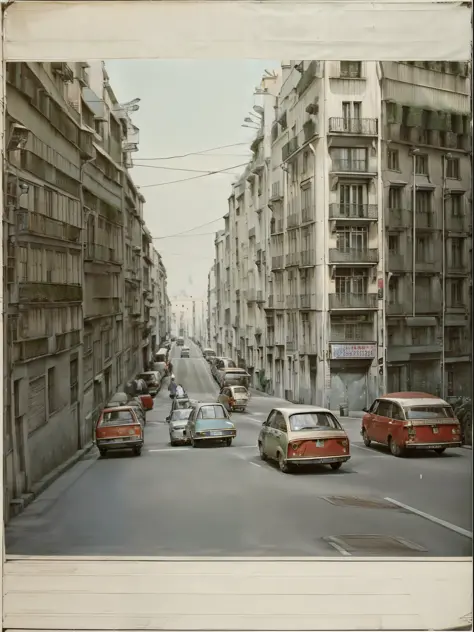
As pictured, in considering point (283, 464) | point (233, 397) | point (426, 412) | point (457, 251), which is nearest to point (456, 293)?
point (457, 251)

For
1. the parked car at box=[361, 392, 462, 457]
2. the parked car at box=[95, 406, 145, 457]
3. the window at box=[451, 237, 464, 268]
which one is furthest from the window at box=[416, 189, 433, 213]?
the parked car at box=[95, 406, 145, 457]

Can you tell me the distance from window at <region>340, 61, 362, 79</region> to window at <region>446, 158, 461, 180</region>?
2.23ft

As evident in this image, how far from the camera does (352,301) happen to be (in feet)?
12.9

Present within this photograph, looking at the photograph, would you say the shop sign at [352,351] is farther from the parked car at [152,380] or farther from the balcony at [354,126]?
the balcony at [354,126]

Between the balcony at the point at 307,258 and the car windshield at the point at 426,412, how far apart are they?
1.00 meters

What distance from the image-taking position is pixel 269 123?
3992 millimetres

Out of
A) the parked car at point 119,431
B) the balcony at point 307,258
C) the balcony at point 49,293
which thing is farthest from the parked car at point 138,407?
the balcony at point 307,258

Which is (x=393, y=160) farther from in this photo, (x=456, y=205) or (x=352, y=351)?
(x=352, y=351)

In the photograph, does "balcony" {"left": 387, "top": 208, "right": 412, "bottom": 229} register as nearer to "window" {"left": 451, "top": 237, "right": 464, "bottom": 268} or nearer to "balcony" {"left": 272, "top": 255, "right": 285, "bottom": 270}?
"window" {"left": 451, "top": 237, "right": 464, "bottom": 268}

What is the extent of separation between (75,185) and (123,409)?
52.9 inches

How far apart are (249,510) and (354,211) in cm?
175

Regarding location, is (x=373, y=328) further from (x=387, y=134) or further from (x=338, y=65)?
(x=338, y=65)

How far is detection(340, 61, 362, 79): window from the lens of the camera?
12.1ft

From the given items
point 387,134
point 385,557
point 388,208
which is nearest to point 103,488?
point 385,557
